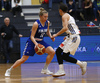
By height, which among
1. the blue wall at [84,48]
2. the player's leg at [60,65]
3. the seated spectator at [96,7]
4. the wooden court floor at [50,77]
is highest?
the seated spectator at [96,7]

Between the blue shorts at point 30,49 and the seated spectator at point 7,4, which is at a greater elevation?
the seated spectator at point 7,4

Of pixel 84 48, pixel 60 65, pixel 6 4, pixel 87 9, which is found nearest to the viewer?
pixel 60 65

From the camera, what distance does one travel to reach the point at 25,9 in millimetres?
20422

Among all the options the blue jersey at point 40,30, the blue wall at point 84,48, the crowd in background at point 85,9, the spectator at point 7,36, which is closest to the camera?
the blue jersey at point 40,30

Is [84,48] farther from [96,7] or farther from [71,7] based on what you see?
[96,7]

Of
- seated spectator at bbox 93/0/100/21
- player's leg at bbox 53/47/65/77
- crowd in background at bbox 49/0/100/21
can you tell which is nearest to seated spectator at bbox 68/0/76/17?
crowd in background at bbox 49/0/100/21

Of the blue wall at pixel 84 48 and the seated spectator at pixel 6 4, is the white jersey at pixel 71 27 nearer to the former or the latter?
the blue wall at pixel 84 48

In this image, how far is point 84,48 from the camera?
15.8 metres

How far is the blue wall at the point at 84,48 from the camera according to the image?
1574 cm

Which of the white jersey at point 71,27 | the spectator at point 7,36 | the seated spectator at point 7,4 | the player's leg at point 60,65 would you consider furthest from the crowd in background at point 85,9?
the player's leg at point 60,65

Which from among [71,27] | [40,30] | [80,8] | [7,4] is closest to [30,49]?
[40,30]

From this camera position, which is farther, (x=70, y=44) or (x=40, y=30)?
(x=40, y=30)

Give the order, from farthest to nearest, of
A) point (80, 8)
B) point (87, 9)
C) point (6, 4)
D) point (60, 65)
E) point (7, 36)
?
point (6, 4)
point (80, 8)
point (87, 9)
point (7, 36)
point (60, 65)

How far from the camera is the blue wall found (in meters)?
15.7
